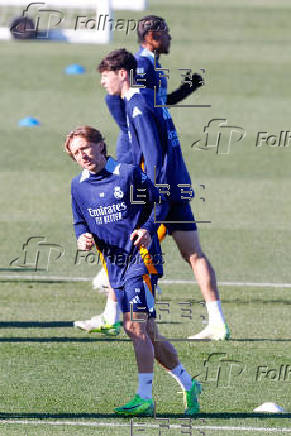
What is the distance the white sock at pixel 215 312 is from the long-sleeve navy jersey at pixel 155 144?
36.1 inches

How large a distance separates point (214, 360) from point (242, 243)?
5406 mm

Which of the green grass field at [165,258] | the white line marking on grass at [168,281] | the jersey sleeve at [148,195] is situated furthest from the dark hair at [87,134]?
the white line marking on grass at [168,281]

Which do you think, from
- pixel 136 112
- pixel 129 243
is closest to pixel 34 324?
pixel 136 112

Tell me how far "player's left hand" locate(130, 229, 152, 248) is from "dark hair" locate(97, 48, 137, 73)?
1782 mm

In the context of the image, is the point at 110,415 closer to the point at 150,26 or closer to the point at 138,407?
the point at 138,407

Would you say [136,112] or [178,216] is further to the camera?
[178,216]

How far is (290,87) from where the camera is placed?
1123 inches

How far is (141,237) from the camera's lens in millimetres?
9016

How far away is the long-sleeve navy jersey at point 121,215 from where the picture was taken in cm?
918

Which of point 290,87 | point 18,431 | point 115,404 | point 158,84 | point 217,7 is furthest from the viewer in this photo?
point 217,7

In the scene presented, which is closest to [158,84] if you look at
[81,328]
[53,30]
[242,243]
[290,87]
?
[81,328]

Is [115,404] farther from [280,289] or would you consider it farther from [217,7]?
[217,7]

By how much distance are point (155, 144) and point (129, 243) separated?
1.65m

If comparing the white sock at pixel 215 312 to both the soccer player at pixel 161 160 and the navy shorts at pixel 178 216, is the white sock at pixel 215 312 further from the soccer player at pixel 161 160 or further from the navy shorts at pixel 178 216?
the navy shorts at pixel 178 216
